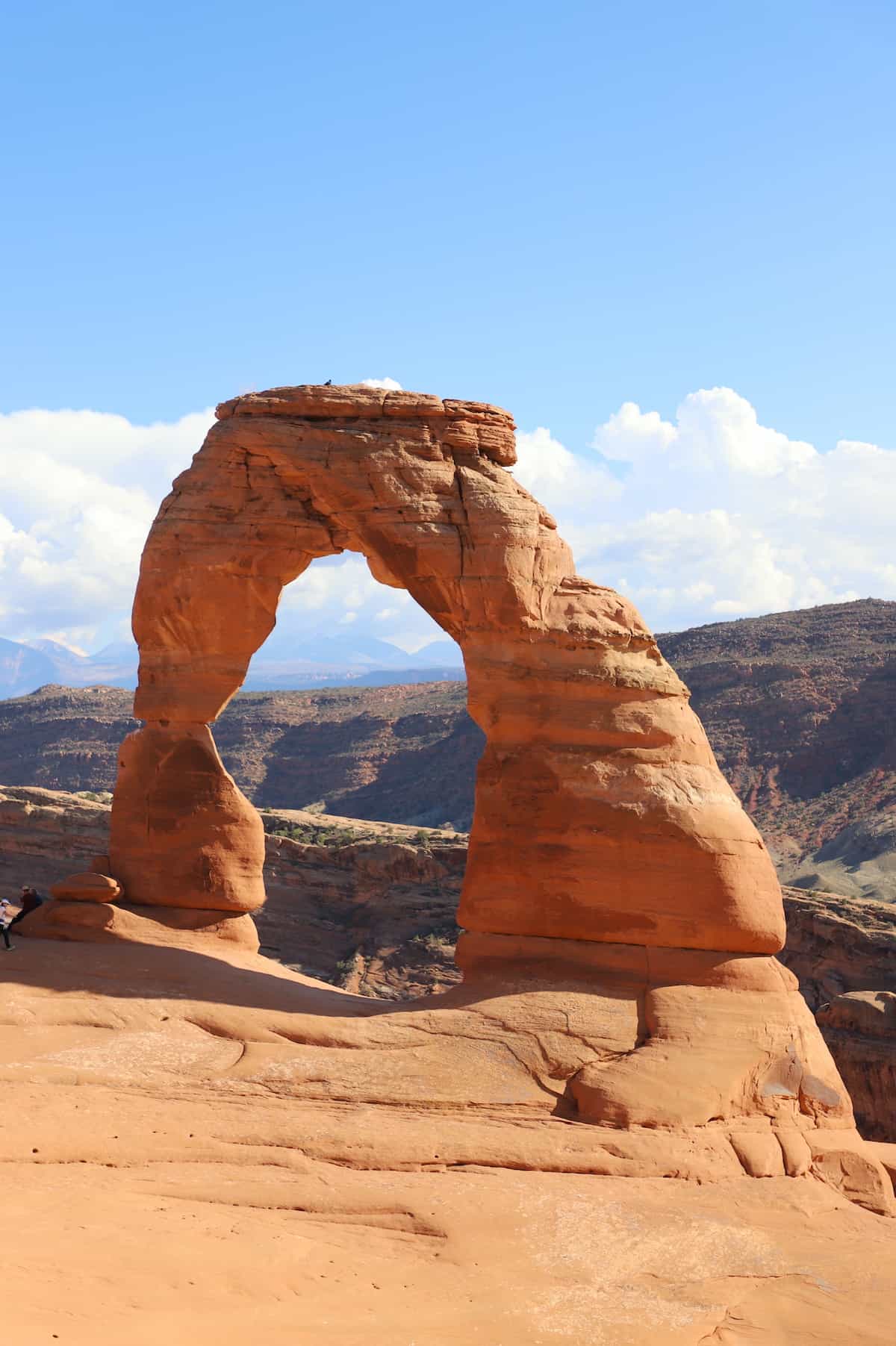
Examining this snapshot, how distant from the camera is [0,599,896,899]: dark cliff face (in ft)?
175

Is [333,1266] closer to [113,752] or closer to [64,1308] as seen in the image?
[64,1308]

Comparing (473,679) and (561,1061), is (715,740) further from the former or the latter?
(561,1061)

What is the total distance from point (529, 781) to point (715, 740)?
4678 cm

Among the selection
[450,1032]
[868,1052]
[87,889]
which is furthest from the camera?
[868,1052]

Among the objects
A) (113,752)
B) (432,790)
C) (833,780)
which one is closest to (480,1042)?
(833,780)

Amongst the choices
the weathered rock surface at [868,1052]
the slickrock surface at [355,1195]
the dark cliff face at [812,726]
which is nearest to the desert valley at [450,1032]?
the slickrock surface at [355,1195]

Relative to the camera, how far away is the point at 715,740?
2384 inches

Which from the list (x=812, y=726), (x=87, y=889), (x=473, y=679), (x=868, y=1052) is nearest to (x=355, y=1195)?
(x=473, y=679)

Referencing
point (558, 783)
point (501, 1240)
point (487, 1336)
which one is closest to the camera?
point (487, 1336)

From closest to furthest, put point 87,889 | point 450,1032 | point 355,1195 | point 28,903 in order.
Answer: point 355,1195 → point 450,1032 → point 87,889 → point 28,903

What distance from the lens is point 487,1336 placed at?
28.1ft

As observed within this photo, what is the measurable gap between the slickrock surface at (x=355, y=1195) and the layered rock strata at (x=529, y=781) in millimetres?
491

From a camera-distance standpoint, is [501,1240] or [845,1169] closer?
[501,1240]

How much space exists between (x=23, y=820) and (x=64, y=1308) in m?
30.9
